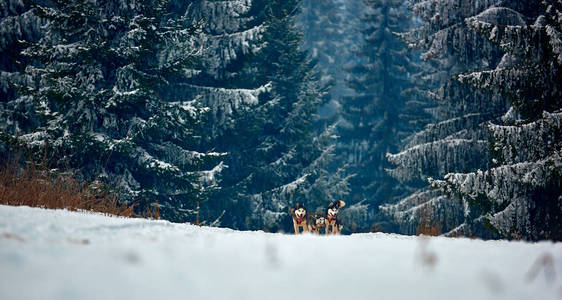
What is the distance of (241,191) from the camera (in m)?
16.8

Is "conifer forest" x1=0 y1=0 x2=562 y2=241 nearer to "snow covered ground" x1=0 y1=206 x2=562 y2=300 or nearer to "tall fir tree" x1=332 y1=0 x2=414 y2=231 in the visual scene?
"snow covered ground" x1=0 y1=206 x2=562 y2=300

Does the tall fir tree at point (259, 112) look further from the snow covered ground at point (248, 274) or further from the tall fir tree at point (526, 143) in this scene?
the snow covered ground at point (248, 274)

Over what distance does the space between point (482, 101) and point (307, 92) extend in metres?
8.44

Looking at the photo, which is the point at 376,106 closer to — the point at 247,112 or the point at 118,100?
the point at 247,112

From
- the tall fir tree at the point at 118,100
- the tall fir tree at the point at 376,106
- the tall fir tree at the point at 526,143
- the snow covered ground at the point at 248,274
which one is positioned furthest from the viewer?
the tall fir tree at the point at 376,106

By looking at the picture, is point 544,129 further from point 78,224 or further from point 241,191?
point 241,191

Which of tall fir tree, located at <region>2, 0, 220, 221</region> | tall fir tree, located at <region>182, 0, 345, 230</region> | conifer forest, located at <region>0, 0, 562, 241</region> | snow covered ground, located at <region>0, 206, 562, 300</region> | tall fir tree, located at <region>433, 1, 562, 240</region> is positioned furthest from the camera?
tall fir tree, located at <region>182, 0, 345, 230</region>

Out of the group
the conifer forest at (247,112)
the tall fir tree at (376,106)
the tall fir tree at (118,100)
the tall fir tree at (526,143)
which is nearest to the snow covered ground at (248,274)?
the conifer forest at (247,112)

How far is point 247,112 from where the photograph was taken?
55.0ft

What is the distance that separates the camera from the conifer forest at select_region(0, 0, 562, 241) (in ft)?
30.4

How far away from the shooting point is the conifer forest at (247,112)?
30.4 feet

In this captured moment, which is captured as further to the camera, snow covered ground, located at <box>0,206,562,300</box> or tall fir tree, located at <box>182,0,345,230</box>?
tall fir tree, located at <box>182,0,345,230</box>

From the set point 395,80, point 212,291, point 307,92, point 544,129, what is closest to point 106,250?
point 212,291

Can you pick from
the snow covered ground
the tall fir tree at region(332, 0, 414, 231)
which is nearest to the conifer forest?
the snow covered ground
